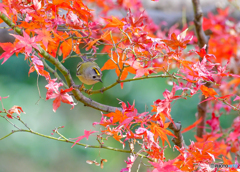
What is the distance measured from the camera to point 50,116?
241cm

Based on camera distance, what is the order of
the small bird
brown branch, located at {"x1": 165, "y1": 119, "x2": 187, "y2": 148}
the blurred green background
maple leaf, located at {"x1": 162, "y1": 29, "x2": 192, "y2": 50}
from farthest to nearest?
the blurred green background → the small bird → brown branch, located at {"x1": 165, "y1": 119, "x2": 187, "y2": 148} → maple leaf, located at {"x1": 162, "y1": 29, "x2": 192, "y2": 50}

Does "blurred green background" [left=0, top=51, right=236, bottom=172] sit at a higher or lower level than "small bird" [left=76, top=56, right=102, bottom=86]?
lower

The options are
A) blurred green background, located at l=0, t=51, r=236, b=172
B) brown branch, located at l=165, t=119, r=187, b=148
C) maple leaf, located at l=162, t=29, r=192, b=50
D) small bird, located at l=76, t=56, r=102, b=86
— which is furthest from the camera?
blurred green background, located at l=0, t=51, r=236, b=172

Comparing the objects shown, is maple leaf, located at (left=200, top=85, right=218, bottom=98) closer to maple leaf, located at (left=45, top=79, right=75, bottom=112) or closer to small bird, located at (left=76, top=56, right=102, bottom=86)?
maple leaf, located at (left=45, top=79, right=75, bottom=112)

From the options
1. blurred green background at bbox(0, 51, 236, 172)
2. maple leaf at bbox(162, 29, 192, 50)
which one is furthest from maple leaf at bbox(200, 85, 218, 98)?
blurred green background at bbox(0, 51, 236, 172)

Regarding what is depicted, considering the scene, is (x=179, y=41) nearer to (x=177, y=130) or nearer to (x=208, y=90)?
(x=208, y=90)

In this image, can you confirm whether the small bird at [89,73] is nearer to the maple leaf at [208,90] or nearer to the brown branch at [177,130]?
the brown branch at [177,130]

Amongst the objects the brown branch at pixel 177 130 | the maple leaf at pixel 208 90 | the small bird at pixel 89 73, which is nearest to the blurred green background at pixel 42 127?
the small bird at pixel 89 73

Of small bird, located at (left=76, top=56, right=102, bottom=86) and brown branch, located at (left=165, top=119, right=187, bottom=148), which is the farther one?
small bird, located at (left=76, top=56, right=102, bottom=86)

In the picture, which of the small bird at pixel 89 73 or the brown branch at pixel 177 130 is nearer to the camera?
the brown branch at pixel 177 130

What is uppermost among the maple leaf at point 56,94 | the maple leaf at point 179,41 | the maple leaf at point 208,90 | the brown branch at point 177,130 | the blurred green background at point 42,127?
the maple leaf at point 179,41

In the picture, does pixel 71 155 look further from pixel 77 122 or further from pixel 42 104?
pixel 42 104

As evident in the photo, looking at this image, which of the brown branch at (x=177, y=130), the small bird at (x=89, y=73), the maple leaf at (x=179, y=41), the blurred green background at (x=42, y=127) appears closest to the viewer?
the maple leaf at (x=179, y=41)

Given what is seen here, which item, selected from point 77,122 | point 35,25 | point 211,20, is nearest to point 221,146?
point 35,25
